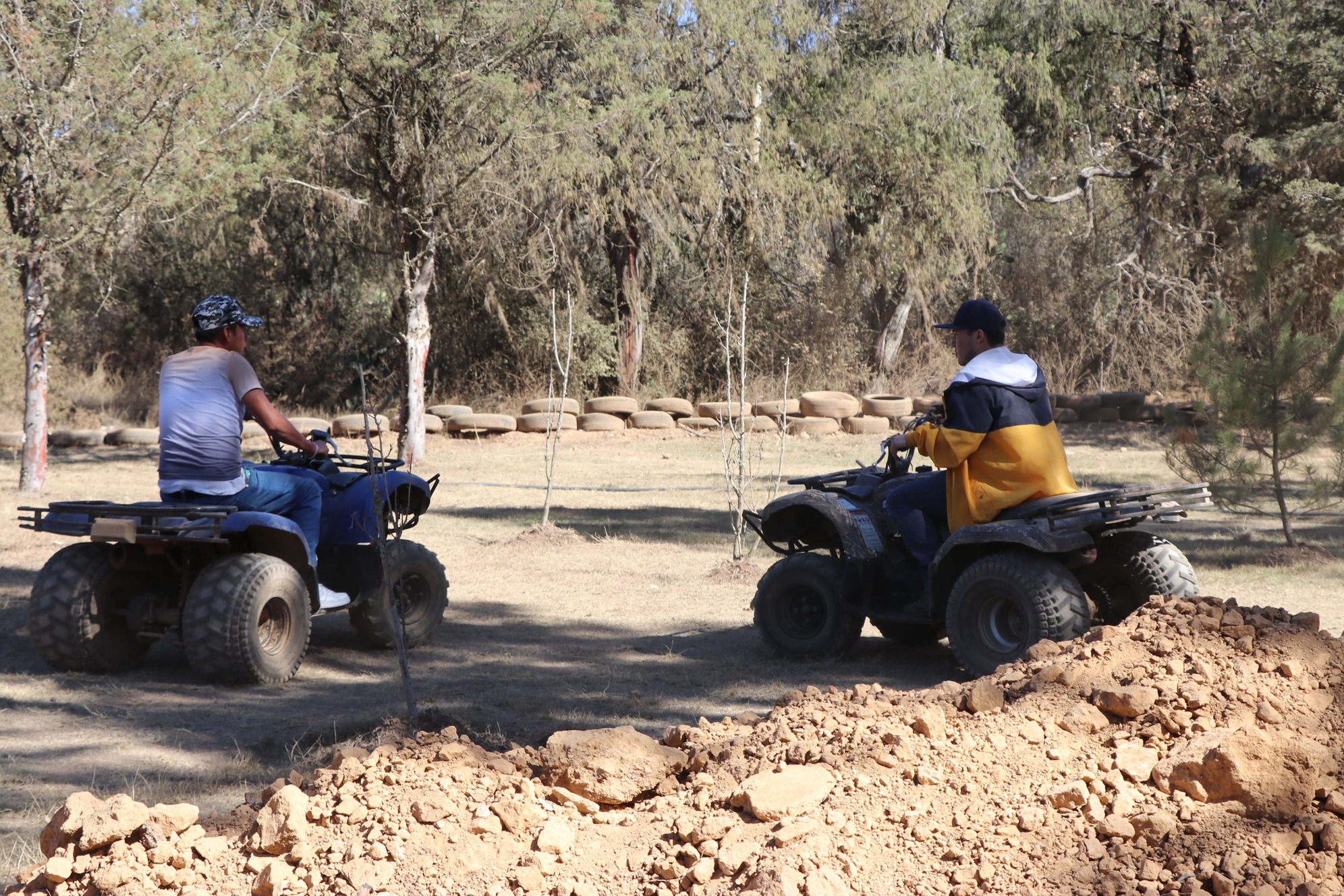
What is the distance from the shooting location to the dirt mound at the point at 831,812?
318 centimetres

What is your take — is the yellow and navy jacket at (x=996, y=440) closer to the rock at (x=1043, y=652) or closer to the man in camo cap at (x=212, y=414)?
the rock at (x=1043, y=652)

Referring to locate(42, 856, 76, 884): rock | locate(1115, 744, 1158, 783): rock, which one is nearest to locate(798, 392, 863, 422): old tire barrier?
locate(1115, 744, 1158, 783): rock

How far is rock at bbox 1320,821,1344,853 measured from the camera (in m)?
3.19

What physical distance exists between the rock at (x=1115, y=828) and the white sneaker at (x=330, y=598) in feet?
14.3

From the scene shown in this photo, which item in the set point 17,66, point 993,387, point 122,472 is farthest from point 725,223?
point 993,387

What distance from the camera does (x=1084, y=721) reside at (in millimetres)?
3760

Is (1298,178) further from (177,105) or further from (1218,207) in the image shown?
(177,105)

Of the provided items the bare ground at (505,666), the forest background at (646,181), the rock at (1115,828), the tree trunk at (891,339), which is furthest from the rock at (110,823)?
the tree trunk at (891,339)

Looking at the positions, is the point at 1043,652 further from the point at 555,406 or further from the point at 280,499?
the point at 555,406

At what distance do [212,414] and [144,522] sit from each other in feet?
1.95

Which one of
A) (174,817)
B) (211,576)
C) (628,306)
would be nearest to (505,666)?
(211,576)

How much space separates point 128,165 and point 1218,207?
16.8 meters

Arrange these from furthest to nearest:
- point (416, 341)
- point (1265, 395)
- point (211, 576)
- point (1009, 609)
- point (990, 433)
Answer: point (416, 341) → point (1265, 395) → point (211, 576) → point (1009, 609) → point (990, 433)

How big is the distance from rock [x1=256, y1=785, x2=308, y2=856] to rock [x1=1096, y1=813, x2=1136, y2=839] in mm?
2108
